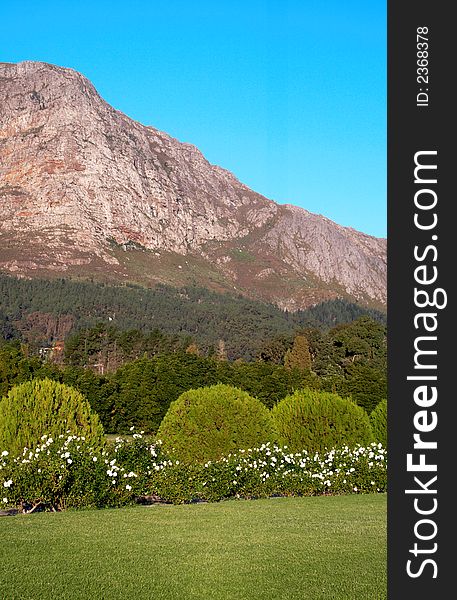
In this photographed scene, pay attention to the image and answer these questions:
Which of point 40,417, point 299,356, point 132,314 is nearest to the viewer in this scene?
point 40,417

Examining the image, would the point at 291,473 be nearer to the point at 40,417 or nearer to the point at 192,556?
the point at 40,417

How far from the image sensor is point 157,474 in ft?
36.5

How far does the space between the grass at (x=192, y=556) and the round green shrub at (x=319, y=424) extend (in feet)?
16.6

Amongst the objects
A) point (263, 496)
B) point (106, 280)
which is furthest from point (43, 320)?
point (263, 496)

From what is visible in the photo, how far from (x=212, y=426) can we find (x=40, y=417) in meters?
3.67

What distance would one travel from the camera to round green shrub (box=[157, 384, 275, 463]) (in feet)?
42.8

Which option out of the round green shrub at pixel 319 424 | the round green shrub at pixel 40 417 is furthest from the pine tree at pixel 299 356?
the round green shrub at pixel 40 417

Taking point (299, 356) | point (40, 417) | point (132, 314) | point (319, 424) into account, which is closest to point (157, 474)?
point (40, 417)

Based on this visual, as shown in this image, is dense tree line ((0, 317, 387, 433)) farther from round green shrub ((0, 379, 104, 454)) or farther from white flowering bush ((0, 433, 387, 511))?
round green shrub ((0, 379, 104, 454))

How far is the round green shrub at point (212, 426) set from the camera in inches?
513

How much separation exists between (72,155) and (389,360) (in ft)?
685

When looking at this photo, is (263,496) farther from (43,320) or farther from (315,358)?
(43,320)

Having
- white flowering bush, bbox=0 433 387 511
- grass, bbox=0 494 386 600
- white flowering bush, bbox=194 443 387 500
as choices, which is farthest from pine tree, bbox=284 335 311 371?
grass, bbox=0 494 386 600

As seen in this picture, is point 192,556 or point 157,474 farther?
point 157,474
